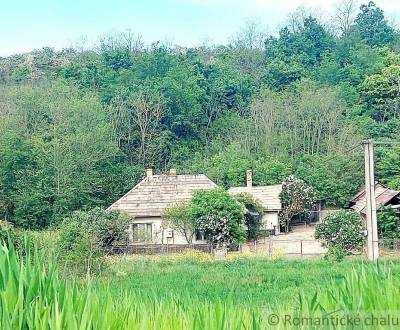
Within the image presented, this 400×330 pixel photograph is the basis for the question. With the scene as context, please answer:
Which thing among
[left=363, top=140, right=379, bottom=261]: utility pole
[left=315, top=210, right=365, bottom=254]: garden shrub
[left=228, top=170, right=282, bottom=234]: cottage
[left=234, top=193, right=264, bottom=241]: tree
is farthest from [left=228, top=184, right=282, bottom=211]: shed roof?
[left=363, top=140, right=379, bottom=261]: utility pole

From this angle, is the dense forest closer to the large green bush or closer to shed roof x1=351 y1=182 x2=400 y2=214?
shed roof x1=351 y1=182 x2=400 y2=214

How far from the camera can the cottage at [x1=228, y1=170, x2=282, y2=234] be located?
102 ft

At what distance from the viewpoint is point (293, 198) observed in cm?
3225

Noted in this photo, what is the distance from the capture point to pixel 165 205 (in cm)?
2847

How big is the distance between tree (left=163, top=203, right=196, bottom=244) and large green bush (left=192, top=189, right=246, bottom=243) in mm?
420

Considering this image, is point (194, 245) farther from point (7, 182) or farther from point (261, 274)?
point (7, 182)

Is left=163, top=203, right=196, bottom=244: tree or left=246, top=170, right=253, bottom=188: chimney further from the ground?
left=246, top=170, right=253, bottom=188: chimney

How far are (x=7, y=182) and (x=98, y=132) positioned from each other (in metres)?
5.61

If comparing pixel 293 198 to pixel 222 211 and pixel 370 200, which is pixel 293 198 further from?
pixel 370 200

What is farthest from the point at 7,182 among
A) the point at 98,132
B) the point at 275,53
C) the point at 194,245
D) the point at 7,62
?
the point at 7,62

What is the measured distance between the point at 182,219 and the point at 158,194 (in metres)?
3.95

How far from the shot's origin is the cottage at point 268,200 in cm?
3095

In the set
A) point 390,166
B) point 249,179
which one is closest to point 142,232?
point 249,179

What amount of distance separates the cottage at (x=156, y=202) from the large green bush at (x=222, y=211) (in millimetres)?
1668
